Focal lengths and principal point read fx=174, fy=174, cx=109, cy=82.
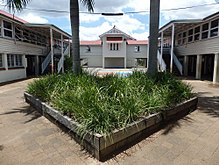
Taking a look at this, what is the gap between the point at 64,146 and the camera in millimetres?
3660

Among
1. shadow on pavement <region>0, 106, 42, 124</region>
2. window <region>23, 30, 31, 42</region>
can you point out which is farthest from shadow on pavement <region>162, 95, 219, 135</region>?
window <region>23, 30, 31, 42</region>

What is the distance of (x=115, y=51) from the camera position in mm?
29766

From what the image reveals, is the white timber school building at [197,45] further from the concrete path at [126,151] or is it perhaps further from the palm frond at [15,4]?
the palm frond at [15,4]

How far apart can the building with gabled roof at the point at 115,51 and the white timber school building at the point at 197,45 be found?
799 centimetres

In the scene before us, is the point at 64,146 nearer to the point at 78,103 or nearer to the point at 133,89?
the point at 78,103

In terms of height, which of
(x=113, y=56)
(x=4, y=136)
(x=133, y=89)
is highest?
(x=113, y=56)

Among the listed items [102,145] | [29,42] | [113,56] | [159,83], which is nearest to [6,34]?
[29,42]

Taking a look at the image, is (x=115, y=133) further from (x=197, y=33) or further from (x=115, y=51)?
(x=115, y=51)

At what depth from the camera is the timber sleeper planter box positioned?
3115 mm

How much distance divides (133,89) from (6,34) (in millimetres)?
13420

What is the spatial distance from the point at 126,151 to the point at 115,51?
89.1ft

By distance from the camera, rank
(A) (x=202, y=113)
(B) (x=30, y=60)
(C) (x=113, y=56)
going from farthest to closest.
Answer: (C) (x=113, y=56)
(B) (x=30, y=60)
(A) (x=202, y=113)

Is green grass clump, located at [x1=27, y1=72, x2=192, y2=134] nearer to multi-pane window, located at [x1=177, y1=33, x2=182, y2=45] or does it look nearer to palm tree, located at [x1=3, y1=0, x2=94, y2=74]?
palm tree, located at [x1=3, y1=0, x2=94, y2=74]

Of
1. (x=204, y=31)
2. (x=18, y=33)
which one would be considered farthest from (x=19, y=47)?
(x=204, y=31)
